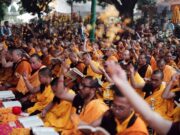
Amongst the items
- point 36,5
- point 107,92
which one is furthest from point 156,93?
point 36,5

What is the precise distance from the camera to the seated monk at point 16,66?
8.73m

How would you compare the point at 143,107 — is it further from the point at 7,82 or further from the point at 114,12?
the point at 114,12

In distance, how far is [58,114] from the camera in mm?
6262

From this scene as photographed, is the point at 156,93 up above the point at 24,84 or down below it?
above

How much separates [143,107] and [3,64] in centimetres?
673

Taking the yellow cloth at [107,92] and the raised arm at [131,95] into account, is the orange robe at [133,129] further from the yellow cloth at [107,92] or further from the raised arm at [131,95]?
the yellow cloth at [107,92]

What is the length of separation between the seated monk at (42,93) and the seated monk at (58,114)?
69 centimetres

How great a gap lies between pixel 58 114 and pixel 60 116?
5 centimetres

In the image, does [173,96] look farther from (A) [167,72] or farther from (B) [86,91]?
(A) [167,72]

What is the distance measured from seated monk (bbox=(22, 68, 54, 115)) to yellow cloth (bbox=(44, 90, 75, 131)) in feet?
2.41

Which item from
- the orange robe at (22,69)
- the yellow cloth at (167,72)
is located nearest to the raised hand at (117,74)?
the yellow cloth at (167,72)

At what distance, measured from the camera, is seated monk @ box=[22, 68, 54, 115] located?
6.92 meters

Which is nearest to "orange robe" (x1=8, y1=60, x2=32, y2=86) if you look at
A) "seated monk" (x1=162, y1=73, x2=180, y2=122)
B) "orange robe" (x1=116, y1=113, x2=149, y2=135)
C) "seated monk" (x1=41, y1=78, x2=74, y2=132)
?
"seated monk" (x1=41, y1=78, x2=74, y2=132)

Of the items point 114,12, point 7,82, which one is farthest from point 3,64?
point 114,12
